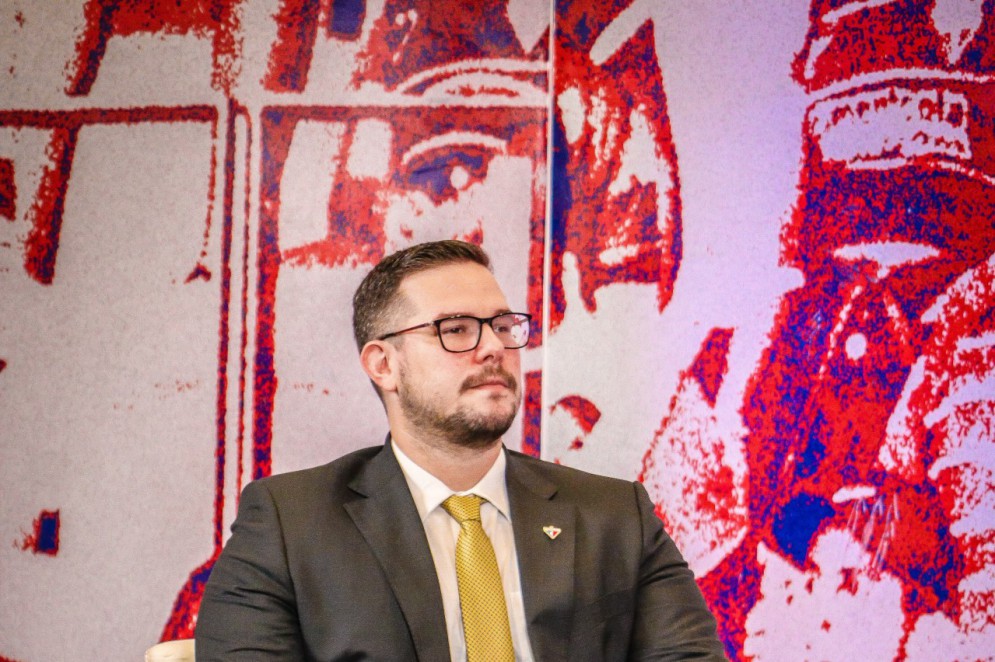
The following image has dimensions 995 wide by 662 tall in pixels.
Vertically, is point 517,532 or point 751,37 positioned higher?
point 751,37

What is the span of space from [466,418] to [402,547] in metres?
0.28

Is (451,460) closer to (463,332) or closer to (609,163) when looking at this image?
(463,332)

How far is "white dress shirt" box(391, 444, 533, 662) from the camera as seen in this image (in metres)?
1.71

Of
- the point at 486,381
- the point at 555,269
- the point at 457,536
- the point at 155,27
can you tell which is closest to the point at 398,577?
the point at 457,536

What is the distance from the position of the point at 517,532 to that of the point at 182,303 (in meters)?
1.09

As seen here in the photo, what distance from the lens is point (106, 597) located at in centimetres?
225

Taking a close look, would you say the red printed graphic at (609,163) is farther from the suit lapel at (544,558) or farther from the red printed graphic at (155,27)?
the red printed graphic at (155,27)

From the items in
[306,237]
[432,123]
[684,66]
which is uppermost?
[684,66]

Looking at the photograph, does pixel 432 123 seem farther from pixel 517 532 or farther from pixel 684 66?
pixel 517 532

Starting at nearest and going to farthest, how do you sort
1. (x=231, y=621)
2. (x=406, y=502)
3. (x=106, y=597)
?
(x=231, y=621) → (x=406, y=502) → (x=106, y=597)

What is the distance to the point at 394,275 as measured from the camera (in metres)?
1.97

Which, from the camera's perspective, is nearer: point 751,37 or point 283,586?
point 283,586

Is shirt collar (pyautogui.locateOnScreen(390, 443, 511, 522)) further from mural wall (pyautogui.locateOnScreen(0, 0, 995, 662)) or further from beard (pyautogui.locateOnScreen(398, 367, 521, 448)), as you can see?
mural wall (pyautogui.locateOnScreen(0, 0, 995, 662))

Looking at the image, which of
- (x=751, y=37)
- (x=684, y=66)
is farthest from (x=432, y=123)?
(x=751, y=37)
